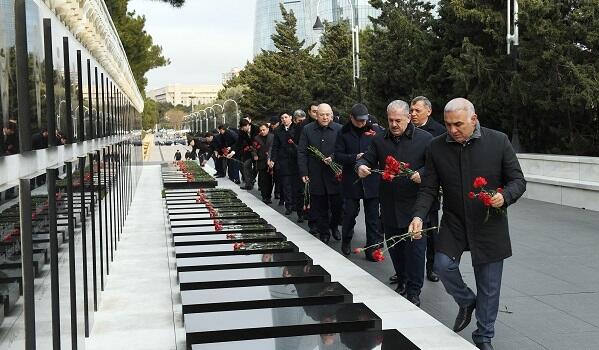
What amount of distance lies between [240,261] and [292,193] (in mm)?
7248

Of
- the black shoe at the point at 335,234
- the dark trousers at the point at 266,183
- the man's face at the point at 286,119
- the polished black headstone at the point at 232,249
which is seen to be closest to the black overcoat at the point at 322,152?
the black shoe at the point at 335,234

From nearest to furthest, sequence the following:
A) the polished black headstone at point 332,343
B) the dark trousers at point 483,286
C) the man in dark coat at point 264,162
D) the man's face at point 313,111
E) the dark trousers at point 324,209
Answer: the polished black headstone at point 332,343
the dark trousers at point 483,286
the dark trousers at point 324,209
the man's face at point 313,111
the man in dark coat at point 264,162

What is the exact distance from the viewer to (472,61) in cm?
2162

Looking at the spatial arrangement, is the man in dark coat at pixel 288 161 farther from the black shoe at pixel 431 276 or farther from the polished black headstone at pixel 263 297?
the polished black headstone at pixel 263 297

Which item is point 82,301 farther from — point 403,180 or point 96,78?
point 403,180

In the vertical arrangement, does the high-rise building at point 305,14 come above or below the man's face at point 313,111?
above

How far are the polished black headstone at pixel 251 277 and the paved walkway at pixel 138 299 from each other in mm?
322

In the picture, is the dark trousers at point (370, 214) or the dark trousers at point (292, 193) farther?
the dark trousers at point (292, 193)

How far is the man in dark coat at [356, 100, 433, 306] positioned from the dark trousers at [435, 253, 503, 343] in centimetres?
150

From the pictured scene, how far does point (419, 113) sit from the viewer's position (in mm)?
8305

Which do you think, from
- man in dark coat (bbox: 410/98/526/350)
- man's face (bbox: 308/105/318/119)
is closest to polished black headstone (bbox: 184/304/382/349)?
man in dark coat (bbox: 410/98/526/350)

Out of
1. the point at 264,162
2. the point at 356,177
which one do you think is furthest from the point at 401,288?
the point at 264,162

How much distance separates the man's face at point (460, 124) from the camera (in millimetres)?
5500

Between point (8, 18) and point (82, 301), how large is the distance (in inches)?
122
